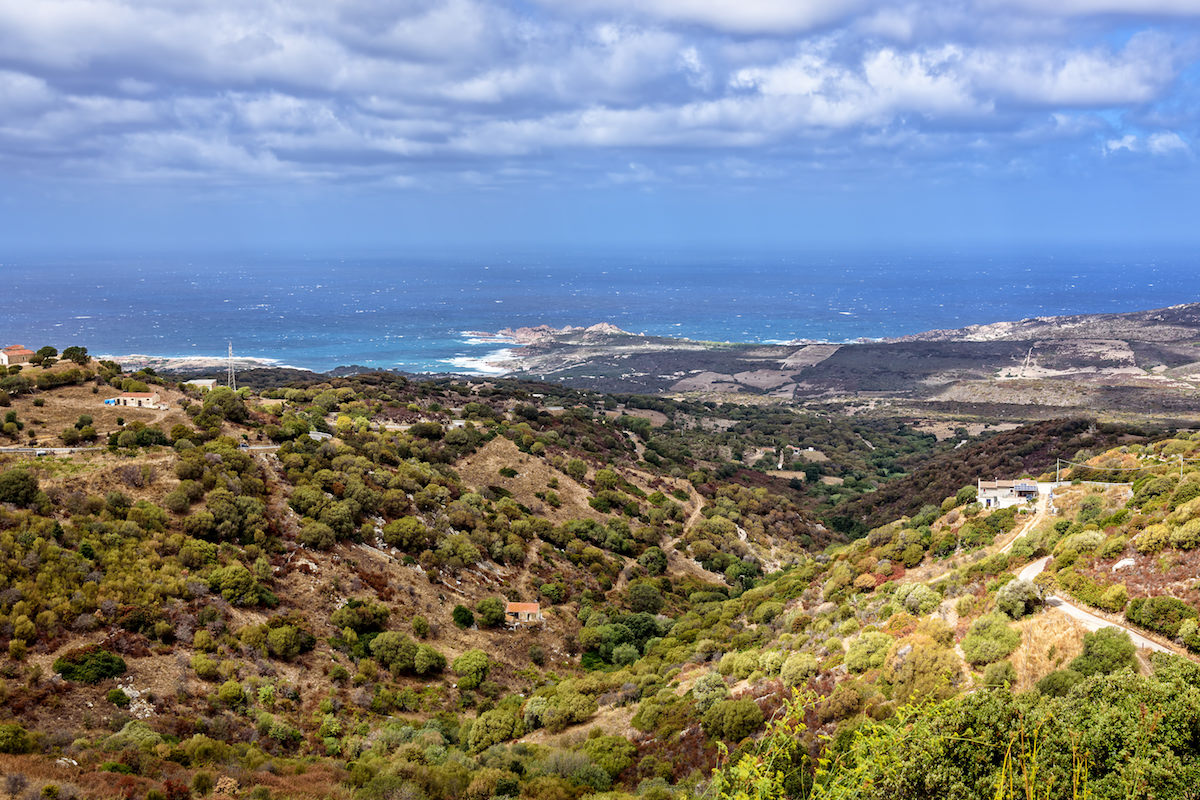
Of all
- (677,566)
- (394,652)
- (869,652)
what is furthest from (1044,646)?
(677,566)

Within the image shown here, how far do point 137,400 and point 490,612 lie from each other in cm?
2142

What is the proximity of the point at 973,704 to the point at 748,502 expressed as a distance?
4215 cm

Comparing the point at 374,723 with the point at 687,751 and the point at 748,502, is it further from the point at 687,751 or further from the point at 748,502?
the point at 748,502

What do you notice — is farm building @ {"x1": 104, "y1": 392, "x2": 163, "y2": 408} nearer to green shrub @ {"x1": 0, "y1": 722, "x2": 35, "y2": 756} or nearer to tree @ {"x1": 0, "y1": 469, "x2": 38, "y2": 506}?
tree @ {"x1": 0, "y1": 469, "x2": 38, "y2": 506}

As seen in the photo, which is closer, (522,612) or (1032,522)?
(1032,522)

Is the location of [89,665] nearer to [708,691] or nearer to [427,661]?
[427,661]

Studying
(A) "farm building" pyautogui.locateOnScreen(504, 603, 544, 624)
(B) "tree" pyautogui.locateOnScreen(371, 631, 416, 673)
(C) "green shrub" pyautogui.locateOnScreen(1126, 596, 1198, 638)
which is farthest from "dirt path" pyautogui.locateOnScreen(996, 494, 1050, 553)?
(B) "tree" pyautogui.locateOnScreen(371, 631, 416, 673)

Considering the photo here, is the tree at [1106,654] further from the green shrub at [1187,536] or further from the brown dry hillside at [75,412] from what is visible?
the brown dry hillside at [75,412]

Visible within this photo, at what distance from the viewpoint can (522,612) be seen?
32031 mm

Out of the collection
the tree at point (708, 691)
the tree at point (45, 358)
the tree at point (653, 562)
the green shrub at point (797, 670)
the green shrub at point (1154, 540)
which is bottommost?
the tree at point (653, 562)

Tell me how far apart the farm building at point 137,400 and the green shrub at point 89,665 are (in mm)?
19773

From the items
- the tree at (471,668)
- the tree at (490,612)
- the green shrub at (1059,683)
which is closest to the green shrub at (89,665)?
the tree at (471,668)

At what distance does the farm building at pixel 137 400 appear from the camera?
123 feet

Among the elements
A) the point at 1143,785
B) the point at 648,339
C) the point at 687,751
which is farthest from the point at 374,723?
the point at 648,339
